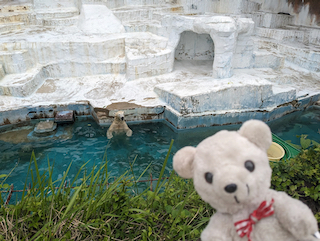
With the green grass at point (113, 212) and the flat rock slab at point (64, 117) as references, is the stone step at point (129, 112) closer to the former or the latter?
the flat rock slab at point (64, 117)

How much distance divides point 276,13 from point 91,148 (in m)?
13.3

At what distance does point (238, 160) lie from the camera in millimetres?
1229

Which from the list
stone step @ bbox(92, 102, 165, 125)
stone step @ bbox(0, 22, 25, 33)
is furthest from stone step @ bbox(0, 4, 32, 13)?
stone step @ bbox(92, 102, 165, 125)

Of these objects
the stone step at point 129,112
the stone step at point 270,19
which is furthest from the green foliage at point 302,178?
the stone step at point 270,19

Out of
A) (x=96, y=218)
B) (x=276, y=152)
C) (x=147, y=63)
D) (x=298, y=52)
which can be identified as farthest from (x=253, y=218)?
(x=298, y=52)

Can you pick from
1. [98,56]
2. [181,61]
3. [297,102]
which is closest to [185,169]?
[297,102]

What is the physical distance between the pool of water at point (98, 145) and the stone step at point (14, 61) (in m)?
2.61

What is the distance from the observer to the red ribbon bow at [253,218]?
1276 mm

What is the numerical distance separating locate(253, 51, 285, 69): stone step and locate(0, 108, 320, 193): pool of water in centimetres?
314

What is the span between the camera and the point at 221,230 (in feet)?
4.44

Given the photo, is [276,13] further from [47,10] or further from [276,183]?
[276,183]

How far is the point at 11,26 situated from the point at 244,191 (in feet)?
40.4

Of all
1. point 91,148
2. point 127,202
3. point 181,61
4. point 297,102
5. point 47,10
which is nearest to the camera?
point 127,202

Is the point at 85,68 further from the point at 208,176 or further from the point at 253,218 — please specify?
the point at 253,218
